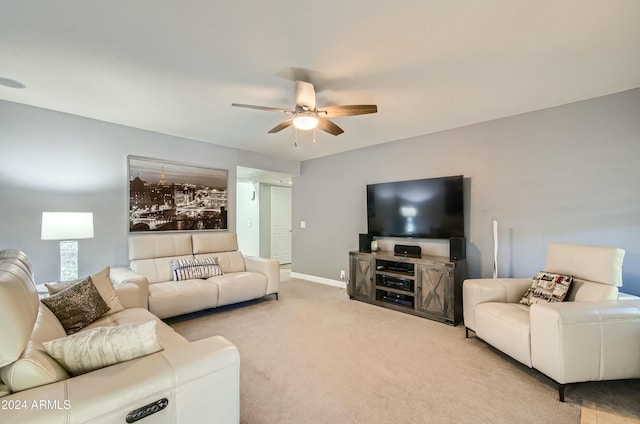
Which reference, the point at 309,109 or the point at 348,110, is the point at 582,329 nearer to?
the point at 348,110

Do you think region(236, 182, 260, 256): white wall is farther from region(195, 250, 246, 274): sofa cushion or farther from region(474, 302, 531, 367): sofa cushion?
region(474, 302, 531, 367): sofa cushion

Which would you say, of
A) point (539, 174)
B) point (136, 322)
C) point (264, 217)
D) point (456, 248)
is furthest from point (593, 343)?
point (264, 217)

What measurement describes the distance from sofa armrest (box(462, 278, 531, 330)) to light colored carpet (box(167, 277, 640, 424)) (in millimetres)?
369

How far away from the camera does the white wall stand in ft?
22.8

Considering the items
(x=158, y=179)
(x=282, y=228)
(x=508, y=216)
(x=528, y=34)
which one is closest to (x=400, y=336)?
(x=508, y=216)

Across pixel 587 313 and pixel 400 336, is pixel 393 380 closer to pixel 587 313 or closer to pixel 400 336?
pixel 400 336

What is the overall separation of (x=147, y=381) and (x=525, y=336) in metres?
2.52

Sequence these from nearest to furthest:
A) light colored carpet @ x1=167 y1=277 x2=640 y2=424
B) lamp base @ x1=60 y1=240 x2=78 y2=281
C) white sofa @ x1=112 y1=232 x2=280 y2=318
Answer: light colored carpet @ x1=167 y1=277 x2=640 y2=424
lamp base @ x1=60 y1=240 x2=78 y2=281
white sofa @ x1=112 y1=232 x2=280 y2=318

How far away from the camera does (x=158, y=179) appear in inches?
157

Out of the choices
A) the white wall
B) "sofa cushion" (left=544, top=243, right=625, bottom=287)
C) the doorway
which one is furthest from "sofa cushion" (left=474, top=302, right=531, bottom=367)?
the white wall

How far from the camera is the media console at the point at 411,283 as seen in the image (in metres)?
3.30

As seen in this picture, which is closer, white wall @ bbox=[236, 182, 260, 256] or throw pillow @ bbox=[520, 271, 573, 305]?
throw pillow @ bbox=[520, 271, 573, 305]

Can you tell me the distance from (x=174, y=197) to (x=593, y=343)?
476cm

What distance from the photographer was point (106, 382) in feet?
3.46
